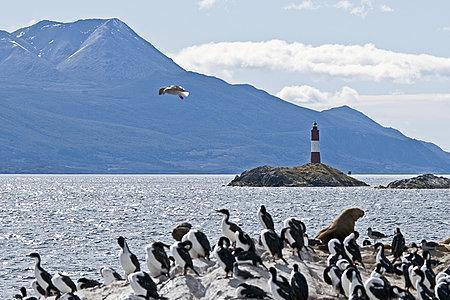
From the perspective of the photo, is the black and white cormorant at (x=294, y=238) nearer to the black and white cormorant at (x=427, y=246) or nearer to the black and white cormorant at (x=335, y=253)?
the black and white cormorant at (x=335, y=253)

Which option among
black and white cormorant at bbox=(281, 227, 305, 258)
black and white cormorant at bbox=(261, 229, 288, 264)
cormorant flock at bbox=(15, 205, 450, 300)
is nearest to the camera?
cormorant flock at bbox=(15, 205, 450, 300)

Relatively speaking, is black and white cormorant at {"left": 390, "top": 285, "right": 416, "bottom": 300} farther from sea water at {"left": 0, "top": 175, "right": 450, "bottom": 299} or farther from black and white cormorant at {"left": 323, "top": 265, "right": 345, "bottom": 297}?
sea water at {"left": 0, "top": 175, "right": 450, "bottom": 299}

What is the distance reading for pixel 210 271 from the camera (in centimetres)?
3288

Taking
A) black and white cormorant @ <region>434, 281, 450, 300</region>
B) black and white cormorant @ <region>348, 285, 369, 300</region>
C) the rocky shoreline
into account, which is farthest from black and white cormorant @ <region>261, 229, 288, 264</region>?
black and white cormorant @ <region>434, 281, 450, 300</region>

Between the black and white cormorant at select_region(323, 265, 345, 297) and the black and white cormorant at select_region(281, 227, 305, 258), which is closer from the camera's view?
the black and white cormorant at select_region(323, 265, 345, 297)

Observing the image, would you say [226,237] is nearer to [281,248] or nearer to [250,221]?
[281,248]

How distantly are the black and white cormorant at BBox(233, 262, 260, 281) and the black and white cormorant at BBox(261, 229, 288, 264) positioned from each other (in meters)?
3.16

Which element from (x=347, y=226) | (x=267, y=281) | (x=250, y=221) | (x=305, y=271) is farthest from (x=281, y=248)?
(x=250, y=221)

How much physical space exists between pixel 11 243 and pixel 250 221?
2932 centimetres

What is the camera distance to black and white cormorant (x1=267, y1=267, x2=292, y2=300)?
2812 centimetres

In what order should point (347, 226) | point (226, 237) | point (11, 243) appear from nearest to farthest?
point (226, 237), point (347, 226), point (11, 243)

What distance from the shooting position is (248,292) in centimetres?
2889

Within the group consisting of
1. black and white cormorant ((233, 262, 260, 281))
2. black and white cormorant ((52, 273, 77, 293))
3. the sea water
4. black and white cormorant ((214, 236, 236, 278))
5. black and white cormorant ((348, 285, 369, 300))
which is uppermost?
black and white cormorant ((214, 236, 236, 278))

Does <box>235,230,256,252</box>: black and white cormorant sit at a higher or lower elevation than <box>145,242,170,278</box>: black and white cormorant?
higher
